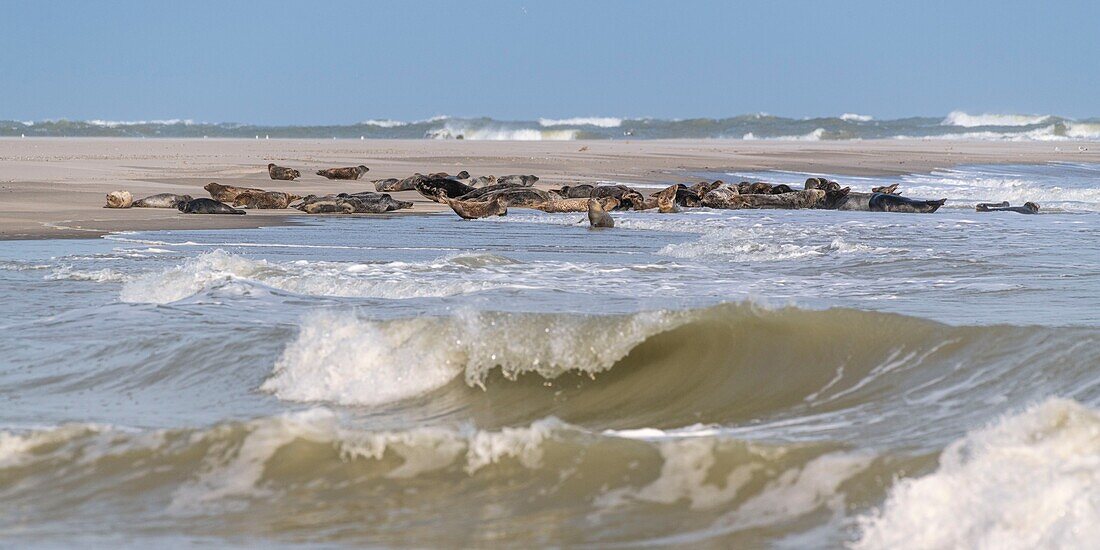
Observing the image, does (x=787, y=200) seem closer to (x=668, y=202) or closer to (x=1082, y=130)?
(x=668, y=202)

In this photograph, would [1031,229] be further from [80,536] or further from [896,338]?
[80,536]

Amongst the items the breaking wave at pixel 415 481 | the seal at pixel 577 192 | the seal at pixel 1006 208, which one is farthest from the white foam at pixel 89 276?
the seal at pixel 1006 208

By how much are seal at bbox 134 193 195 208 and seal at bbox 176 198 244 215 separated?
0.46 metres

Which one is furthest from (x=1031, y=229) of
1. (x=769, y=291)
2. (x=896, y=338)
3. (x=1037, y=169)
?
(x=1037, y=169)

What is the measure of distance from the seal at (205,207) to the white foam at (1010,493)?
14432mm

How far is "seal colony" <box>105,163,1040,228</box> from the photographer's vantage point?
17844 mm

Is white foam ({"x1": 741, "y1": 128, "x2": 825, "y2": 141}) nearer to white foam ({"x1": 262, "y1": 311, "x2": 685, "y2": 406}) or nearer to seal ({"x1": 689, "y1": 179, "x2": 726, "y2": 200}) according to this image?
seal ({"x1": 689, "y1": 179, "x2": 726, "y2": 200})

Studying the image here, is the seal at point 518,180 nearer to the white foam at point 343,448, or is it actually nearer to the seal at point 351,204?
the seal at point 351,204

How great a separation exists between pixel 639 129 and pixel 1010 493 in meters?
83.7

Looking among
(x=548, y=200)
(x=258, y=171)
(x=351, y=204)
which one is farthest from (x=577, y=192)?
(x=258, y=171)

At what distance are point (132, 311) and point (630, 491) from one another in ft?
16.6

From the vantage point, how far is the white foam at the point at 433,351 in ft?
22.4

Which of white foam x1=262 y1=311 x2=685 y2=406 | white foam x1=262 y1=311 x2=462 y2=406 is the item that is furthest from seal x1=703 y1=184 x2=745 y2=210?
white foam x1=262 y1=311 x2=462 y2=406

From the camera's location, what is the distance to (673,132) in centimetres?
8288
